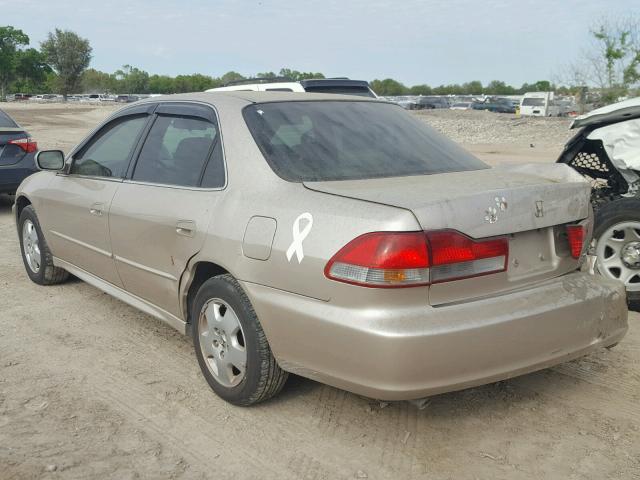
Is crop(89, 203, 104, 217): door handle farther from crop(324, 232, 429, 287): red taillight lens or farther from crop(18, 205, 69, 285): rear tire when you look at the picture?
crop(324, 232, 429, 287): red taillight lens

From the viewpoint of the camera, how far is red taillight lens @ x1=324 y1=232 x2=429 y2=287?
9.27ft

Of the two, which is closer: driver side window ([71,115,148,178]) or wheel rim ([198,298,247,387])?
wheel rim ([198,298,247,387])

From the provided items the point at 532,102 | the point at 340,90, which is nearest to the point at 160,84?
the point at 532,102

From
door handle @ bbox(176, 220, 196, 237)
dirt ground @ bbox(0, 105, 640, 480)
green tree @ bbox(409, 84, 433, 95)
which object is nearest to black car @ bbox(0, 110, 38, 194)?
dirt ground @ bbox(0, 105, 640, 480)

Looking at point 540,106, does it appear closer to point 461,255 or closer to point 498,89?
point 461,255

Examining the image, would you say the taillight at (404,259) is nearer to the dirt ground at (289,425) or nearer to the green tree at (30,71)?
the dirt ground at (289,425)

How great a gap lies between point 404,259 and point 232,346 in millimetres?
1129

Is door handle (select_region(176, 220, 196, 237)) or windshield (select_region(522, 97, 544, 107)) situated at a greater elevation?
door handle (select_region(176, 220, 196, 237))

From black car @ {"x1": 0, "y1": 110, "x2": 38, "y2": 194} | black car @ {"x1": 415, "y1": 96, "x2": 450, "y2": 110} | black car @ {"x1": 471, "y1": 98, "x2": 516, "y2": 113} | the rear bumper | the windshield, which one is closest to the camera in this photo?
the rear bumper

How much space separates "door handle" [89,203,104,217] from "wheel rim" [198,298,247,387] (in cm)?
130

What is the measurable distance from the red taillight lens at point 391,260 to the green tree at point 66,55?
91.0 metres

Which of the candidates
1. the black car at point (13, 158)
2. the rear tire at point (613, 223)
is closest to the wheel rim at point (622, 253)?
the rear tire at point (613, 223)

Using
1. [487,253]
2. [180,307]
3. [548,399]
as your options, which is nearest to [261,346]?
[180,307]

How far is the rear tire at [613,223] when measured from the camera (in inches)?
199
